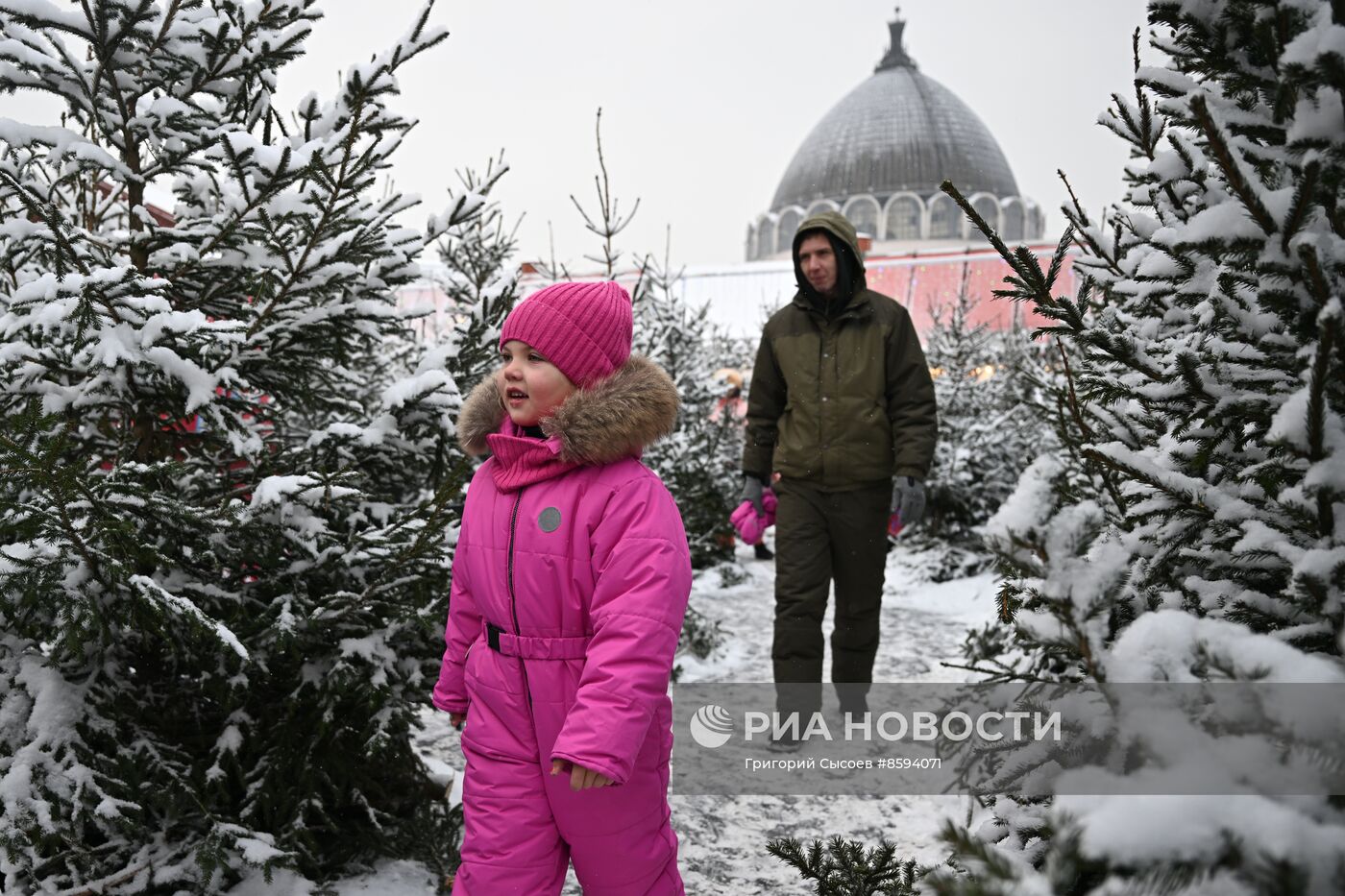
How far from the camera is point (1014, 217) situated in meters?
63.6

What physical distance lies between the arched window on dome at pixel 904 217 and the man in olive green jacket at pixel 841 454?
60.8m

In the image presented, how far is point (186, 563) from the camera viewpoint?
7.20 ft

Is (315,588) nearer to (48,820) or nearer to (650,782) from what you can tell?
(48,820)

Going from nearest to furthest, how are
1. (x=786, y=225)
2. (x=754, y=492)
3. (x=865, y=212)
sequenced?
1. (x=754, y=492)
2. (x=865, y=212)
3. (x=786, y=225)

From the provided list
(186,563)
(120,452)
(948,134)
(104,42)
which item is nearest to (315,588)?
(186,563)

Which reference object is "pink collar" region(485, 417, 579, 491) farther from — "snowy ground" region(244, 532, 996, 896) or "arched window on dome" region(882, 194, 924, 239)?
"arched window on dome" region(882, 194, 924, 239)

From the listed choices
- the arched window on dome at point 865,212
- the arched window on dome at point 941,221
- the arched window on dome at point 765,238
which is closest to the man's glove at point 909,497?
the arched window on dome at point 865,212

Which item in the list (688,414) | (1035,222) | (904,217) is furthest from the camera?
(1035,222)

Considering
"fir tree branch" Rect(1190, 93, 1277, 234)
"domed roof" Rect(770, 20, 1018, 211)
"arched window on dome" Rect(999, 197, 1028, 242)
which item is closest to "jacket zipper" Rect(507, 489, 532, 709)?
"fir tree branch" Rect(1190, 93, 1277, 234)

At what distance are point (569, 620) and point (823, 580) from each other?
78.5 inches

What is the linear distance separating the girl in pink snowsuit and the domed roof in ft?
Answer: 208

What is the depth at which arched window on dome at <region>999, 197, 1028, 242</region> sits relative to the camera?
63.2 metres
